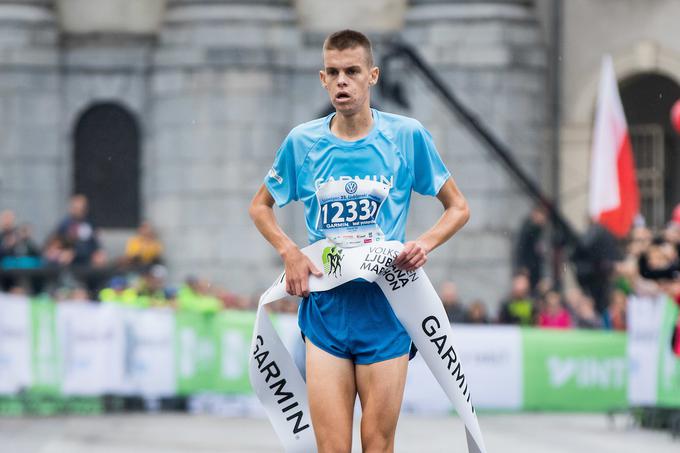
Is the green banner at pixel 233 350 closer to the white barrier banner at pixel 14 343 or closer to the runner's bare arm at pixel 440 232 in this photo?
the white barrier banner at pixel 14 343

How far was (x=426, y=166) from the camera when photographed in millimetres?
7750

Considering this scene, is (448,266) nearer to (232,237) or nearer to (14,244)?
(232,237)

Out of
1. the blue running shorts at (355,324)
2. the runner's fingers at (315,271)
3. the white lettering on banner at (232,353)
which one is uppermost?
the runner's fingers at (315,271)

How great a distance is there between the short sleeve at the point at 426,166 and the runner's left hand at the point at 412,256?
1.00ft

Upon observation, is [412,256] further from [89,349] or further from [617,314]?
[89,349]

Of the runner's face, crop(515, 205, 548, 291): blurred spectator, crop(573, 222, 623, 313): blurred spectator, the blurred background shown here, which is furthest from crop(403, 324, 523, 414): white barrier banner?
the runner's face

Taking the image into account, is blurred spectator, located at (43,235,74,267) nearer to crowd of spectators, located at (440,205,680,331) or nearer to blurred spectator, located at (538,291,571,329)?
crowd of spectators, located at (440,205,680,331)

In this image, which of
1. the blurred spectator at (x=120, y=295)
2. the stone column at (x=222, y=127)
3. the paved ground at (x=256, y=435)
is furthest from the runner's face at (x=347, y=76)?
the stone column at (x=222, y=127)

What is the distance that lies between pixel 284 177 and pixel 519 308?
14315mm

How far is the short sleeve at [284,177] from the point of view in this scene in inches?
305

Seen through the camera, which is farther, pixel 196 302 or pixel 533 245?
pixel 533 245

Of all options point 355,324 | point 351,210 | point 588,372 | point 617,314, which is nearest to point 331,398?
point 355,324

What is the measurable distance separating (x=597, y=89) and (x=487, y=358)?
9789 millimetres

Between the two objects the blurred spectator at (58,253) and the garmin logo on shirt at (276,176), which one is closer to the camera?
the garmin logo on shirt at (276,176)
